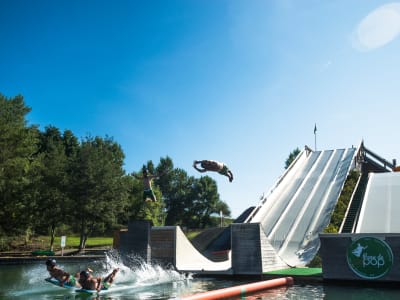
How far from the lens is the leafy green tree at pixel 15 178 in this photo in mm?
30016

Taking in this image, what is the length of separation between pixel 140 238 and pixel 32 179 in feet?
60.5

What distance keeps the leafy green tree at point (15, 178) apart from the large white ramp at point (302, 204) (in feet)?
60.5

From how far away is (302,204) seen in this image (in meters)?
26.9

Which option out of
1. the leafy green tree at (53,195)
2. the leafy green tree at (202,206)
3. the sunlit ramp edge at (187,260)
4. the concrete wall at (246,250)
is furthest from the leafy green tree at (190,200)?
the concrete wall at (246,250)

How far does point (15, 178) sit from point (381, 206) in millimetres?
26067

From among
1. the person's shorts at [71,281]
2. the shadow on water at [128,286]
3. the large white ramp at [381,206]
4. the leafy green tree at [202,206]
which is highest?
the leafy green tree at [202,206]

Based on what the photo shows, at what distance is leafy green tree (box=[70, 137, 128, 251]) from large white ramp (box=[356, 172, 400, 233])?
21088mm

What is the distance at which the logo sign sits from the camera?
13.8 m

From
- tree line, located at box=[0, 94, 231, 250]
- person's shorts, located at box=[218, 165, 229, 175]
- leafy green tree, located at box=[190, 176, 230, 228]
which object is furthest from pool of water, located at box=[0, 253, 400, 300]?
leafy green tree, located at box=[190, 176, 230, 228]

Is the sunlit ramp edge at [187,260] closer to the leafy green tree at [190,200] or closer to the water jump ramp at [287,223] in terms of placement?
the water jump ramp at [287,223]

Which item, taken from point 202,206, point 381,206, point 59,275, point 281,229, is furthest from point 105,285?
point 202,206

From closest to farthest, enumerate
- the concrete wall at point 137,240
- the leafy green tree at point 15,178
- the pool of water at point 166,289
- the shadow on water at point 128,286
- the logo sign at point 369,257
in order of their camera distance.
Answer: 1. the pool of water at point 166,289
2. the shadow on water at point 128,286
3. the logo sign at point 369,257
4. the concrete wall at point 137,240
5. the leafy green tree at point 15,178

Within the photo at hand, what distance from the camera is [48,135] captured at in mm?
59281

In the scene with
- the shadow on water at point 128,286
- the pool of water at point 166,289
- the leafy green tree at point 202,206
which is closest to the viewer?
the pool of water at point 166,289
